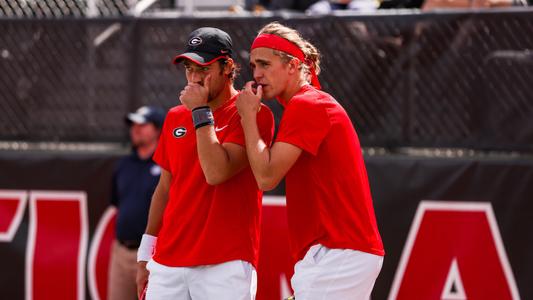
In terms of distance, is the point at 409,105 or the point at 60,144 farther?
the point at 60,144

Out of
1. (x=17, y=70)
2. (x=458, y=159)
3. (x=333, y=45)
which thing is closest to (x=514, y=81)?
(x=458, y=159)

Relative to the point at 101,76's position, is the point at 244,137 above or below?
below

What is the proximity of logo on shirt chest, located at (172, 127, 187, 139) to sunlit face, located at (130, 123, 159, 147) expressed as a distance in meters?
2.57

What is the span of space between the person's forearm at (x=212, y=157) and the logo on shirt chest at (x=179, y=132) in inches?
11.1

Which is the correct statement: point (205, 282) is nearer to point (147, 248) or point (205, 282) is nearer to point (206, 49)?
point (147, 248)

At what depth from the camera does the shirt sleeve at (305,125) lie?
3898mm

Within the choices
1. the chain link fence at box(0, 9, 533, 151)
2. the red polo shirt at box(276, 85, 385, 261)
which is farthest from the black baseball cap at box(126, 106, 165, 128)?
the red polo shirt at box(276, 85, 385, 261)

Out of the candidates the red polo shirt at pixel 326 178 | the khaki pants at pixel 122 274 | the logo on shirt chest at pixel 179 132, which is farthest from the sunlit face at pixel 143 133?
the red polo shirt at pixel 326 178

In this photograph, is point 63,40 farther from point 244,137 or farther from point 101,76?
point 244,137

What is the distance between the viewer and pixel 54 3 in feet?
26.4

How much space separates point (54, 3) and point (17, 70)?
84cm

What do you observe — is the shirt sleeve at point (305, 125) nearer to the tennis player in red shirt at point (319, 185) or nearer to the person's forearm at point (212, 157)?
the tennis player in red shirt at point (319, 185)

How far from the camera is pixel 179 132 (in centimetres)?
433

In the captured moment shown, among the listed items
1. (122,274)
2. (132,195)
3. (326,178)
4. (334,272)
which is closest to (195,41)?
(326,178)
